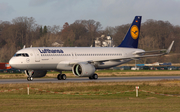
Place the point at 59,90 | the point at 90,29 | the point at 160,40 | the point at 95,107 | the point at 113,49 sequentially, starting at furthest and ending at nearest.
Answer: the point at 90,29, the point at 160,40, the point at 113,49, the point at 59,90, the point at 95,107

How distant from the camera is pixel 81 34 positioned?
16225 cm

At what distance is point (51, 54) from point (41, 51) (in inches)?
57.7

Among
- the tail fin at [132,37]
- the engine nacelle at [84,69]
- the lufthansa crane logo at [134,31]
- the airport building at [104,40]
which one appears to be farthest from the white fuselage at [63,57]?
the airport building at [104,40]

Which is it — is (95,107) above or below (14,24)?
below

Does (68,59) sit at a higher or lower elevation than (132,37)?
lower

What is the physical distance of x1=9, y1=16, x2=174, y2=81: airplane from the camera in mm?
42375

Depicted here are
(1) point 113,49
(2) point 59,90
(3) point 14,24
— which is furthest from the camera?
(3) point 14,24

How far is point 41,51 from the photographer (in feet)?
142

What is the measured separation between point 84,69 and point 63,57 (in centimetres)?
387

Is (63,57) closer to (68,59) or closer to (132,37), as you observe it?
(68,59)

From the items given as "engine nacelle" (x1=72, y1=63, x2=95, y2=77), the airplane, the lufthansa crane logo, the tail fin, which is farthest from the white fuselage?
the lufthansa crane logo

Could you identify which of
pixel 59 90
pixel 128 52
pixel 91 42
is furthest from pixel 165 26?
pixel 59 90

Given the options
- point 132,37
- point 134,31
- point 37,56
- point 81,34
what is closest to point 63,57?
point 37,56

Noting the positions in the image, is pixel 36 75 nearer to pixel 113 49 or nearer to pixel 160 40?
pixel 113 49
